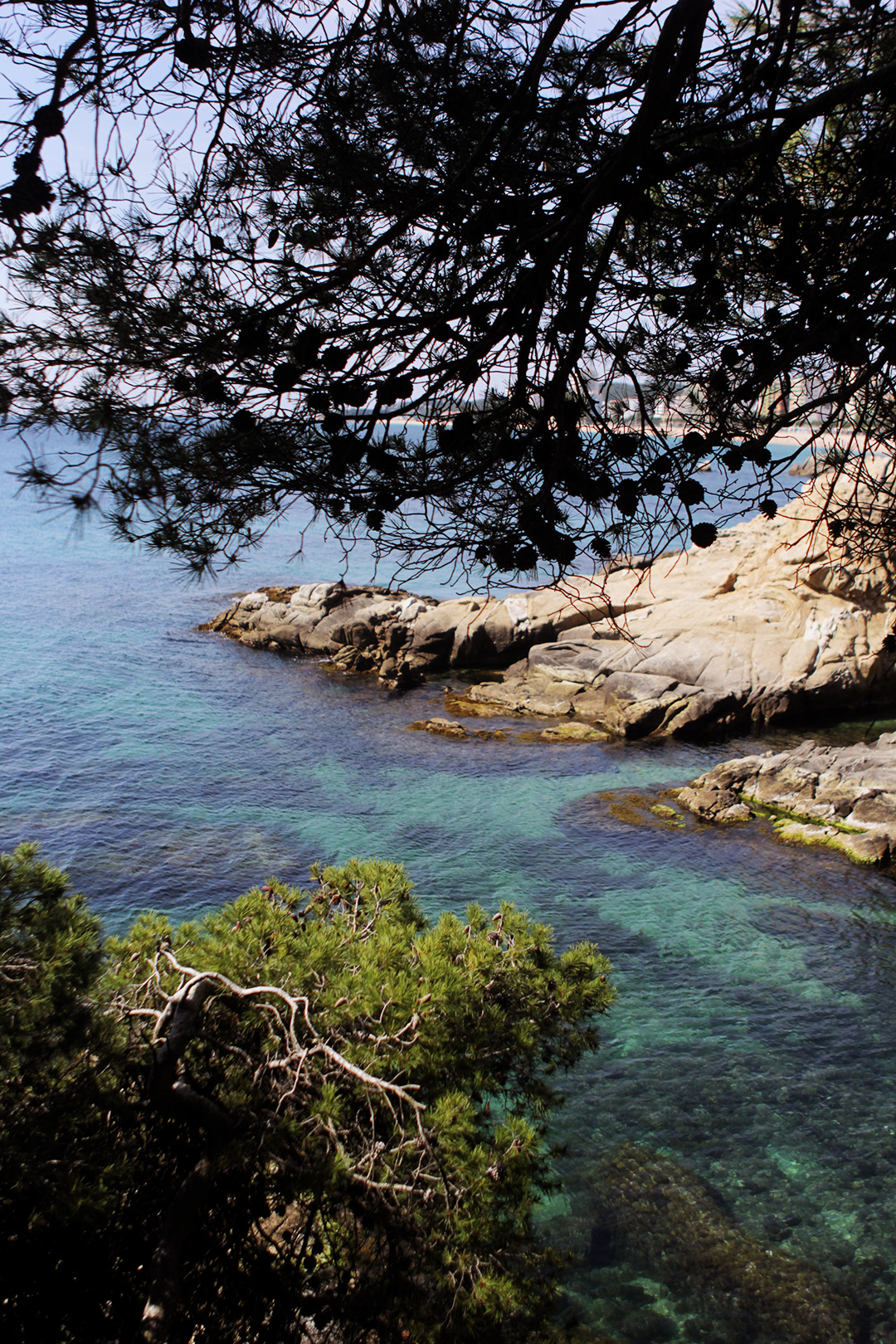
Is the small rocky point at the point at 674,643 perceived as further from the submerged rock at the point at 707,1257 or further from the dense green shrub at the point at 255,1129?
the dense green shrub at the point at 255,1129

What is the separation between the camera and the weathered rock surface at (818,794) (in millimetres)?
12859

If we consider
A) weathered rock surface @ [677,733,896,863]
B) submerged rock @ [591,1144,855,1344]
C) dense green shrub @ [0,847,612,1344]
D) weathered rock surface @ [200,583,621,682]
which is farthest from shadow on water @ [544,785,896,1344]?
weathered rock surface @ [200,583,621,682]

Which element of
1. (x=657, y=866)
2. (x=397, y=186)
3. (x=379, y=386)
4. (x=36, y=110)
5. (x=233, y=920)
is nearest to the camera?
(x=36, y=110)

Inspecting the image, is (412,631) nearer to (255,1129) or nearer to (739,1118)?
(739,1118)

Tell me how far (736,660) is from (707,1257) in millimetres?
12983

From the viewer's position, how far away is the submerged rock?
6129 mm

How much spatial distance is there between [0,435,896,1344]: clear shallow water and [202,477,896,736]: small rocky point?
1131 mm

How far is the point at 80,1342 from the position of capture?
3.62m

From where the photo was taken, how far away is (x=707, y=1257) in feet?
21.7

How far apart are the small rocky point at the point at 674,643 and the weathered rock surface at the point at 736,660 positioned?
0.10ft

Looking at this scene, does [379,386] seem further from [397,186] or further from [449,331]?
[397,186]

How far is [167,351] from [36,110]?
908mm

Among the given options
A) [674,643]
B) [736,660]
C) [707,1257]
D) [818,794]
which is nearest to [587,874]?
[818,794]

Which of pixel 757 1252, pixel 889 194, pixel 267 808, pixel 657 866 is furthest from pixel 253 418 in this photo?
pixel 267 808
